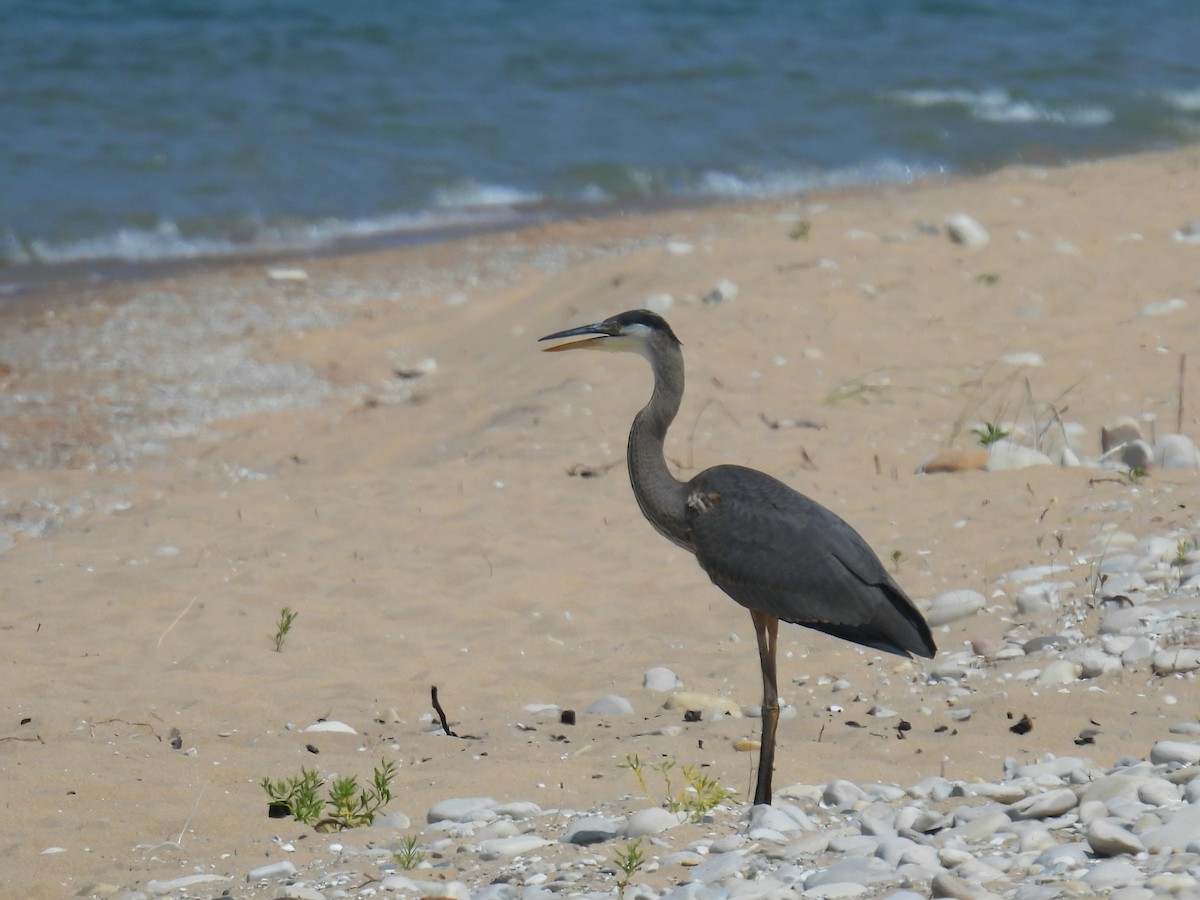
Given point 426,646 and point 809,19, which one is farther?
point 809,19

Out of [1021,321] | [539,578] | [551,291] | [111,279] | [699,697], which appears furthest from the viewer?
[111,279]

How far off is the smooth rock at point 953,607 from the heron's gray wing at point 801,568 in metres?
1.05

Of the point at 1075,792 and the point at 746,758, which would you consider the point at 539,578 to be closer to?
the point at 746,758

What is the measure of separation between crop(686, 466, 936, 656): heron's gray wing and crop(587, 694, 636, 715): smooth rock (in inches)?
29.0

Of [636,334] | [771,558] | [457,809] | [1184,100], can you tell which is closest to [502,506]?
[636,334]

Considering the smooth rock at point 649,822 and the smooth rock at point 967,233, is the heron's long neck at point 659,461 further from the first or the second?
the smooth rock at point 967,233

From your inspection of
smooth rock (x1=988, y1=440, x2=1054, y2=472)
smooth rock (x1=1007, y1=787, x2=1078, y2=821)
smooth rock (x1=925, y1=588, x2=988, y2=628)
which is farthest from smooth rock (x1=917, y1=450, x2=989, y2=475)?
smooth rock (x1=1007, y1=787, x2=1078, y2=821)

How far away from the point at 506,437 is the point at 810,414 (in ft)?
5.25

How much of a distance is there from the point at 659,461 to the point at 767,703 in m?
0.91

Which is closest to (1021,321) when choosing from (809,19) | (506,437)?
(506,437)

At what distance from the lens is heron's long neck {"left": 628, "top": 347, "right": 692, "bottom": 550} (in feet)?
15.7

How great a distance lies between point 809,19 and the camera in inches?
889

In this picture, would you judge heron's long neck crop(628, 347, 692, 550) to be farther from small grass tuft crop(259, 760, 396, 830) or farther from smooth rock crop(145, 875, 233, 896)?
smooth rock crop(145, 875, 233, 896)

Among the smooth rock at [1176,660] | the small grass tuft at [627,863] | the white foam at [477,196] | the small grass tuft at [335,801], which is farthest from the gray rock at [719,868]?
the white foam at [477,196]
